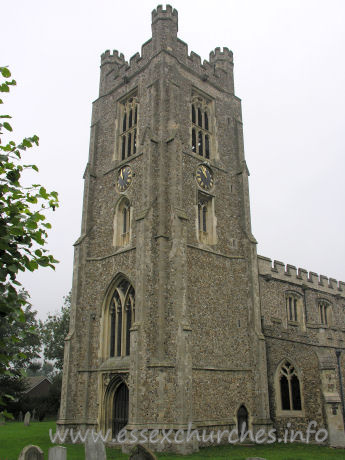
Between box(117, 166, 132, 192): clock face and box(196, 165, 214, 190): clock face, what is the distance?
10.7 feet

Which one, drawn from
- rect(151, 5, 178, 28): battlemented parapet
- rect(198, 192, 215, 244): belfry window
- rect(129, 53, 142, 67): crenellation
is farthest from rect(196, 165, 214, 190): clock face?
rect(151, 5, 178, 28): battlemented parapet

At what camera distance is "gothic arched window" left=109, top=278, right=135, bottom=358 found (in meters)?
17.9

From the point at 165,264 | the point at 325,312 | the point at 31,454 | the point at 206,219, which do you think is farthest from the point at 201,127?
the point at 31,454

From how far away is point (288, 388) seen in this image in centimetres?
1858

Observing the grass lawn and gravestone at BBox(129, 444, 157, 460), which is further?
the grass lawn

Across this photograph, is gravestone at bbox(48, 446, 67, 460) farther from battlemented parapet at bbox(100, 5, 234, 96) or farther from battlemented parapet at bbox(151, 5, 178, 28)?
battlemented parapet at bbox(151, 5, 178, 28)

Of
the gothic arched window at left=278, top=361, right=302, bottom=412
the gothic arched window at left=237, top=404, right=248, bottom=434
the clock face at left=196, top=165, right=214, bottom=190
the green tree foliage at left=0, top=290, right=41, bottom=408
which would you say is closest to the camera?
the green tree foliage at left=0, top=290, right=41, bottom=408

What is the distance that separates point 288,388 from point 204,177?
10283mm

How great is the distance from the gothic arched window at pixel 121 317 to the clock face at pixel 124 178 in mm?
4638

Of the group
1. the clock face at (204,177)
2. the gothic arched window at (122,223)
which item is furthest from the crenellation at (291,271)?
the gothic arched window at (122,223)

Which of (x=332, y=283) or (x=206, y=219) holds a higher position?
(x=206, y=219)

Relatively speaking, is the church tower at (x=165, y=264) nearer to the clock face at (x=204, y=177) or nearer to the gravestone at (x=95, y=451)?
the clock face at (x=204, y=177)

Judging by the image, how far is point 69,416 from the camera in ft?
59.0

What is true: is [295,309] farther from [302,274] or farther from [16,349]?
[16,349]
